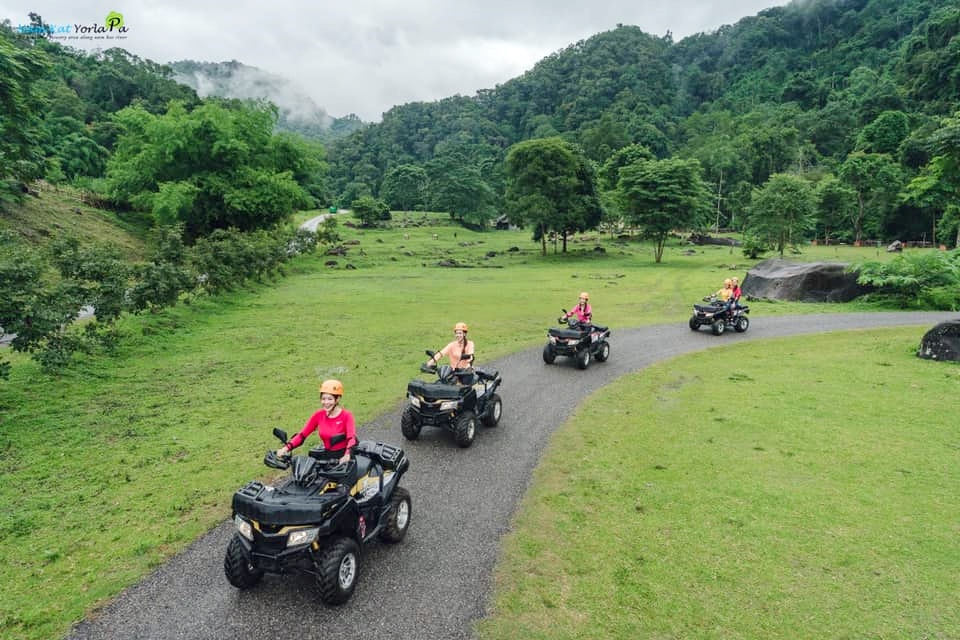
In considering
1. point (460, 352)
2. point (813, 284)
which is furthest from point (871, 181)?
point (460, 352)

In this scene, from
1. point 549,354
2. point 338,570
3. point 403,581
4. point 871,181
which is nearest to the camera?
point 338,570

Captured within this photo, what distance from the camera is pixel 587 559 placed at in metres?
6.31

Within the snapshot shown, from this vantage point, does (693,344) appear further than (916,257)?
No

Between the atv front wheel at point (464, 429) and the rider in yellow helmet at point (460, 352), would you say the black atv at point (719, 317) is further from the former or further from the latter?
the atv front wheel at point (464, 429)

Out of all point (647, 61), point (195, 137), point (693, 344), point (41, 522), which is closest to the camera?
point (41, 522)

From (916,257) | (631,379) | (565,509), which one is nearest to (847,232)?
(916,257)

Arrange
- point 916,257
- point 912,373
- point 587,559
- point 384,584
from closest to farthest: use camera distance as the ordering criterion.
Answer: point 384,584 < point 587,559 < point 912,373 < point 916,257

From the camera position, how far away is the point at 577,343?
15.0 metres

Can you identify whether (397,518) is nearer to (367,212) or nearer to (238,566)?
(238,566)

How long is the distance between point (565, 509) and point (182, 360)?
496 inches

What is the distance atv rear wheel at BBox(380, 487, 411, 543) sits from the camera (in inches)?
256

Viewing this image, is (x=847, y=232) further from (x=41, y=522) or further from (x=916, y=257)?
(x=41, y=522)

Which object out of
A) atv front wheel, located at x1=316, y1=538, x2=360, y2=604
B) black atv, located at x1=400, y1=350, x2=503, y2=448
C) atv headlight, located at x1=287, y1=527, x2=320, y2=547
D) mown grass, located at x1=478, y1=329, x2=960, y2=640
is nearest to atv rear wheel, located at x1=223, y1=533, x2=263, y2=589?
atv headlight, located at x1=287, y1=527, x2=320, y2=547

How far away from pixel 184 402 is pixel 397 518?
7.62m
